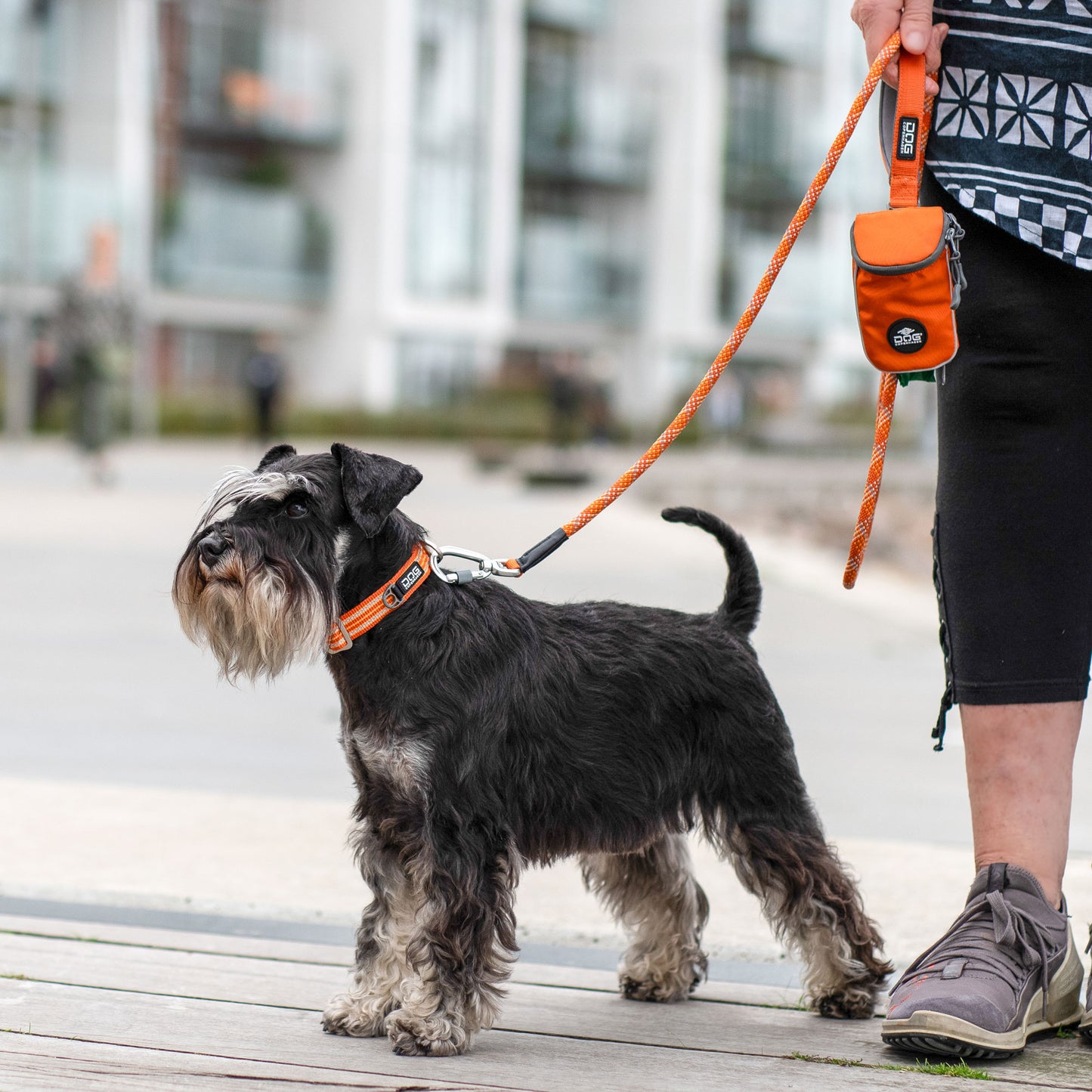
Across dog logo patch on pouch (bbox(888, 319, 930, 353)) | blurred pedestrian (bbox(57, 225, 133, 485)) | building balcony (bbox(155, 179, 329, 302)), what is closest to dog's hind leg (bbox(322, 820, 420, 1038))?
dog logo patch on pouch (bbox(888, 319, 930, 353))

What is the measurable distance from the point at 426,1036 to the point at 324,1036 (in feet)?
0.68

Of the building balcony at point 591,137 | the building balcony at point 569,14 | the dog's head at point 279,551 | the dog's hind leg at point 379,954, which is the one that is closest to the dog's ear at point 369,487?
the dog's head at point 279,551

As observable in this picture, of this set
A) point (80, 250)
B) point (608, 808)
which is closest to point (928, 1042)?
point (608, 808)

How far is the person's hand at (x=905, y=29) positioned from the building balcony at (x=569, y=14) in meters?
40.8

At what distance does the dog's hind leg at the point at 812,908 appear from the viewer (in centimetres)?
315

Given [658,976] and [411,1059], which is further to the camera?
[658,976]

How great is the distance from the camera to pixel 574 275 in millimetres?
42344

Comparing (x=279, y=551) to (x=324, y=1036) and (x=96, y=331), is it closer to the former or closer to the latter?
(x=324, y=1036)

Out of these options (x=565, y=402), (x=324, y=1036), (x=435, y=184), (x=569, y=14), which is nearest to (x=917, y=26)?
(x=324, y=1036)

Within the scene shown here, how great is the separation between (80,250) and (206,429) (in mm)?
4246

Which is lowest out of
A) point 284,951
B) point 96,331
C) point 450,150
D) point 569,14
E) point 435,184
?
point 284,951

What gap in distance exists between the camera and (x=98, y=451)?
1712 centimetres

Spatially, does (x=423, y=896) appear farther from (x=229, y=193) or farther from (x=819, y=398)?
(x=819, y=398)

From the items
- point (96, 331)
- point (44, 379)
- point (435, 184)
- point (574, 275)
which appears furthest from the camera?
point (574, 275)
